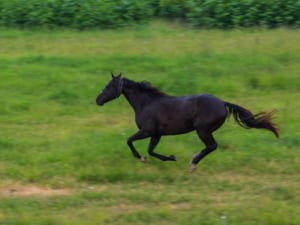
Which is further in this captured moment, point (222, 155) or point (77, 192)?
point (222, 155)

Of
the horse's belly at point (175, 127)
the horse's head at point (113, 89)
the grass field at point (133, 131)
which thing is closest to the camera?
the grass field at point (133, 131)

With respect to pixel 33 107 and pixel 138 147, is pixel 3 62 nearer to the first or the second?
pixel 33 107

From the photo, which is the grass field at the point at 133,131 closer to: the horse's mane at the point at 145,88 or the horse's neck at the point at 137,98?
the horse's neck at the point at 137,98

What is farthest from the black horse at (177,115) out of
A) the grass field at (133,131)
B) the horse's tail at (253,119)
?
the grass field at (133,131)

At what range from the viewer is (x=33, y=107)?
40.8 ft

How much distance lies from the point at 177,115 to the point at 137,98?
689 millimetres

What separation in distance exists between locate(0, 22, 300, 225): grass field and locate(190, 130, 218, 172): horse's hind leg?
0.16 meters

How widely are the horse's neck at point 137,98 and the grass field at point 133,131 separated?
0.75 metres

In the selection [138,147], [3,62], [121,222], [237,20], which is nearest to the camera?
[121,222]

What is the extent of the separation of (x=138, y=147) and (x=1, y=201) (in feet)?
8.57

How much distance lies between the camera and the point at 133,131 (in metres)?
11.3

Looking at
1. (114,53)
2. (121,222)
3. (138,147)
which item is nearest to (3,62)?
(114,53)

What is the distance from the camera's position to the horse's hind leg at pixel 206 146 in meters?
9.63

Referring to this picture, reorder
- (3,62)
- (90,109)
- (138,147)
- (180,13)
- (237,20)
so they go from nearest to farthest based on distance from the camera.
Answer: (138,147)
(90,109)
(3,62)
(237,20)
(180,13)
